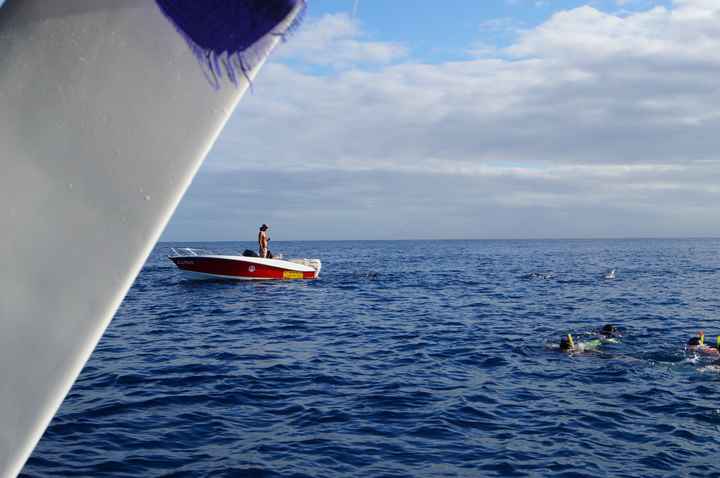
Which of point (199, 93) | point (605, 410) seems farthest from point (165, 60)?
point (605, 410)

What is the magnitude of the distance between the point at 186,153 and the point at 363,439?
22.1 ft

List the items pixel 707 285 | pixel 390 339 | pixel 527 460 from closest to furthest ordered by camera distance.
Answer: pixel 527 460 → pixel 390 339 → pixel 707 285

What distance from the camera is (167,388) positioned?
997cm

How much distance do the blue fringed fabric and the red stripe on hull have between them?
89.8 ft

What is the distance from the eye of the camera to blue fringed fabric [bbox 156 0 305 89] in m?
1.39

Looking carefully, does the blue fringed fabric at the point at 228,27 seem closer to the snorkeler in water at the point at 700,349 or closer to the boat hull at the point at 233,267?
the snorkeler in water at the point at 700,349

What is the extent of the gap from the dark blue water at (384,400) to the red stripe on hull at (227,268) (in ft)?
28.6

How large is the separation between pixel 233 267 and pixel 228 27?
27.7 meters

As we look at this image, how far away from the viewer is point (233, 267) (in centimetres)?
2833

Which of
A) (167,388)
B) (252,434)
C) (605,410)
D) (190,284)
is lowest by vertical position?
(190,284)

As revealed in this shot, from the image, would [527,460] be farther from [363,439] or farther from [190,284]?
[190,284]

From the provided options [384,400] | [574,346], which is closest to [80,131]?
[384,400]

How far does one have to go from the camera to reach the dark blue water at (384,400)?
268 inches

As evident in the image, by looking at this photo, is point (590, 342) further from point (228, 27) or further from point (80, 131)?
point (80, 131)
